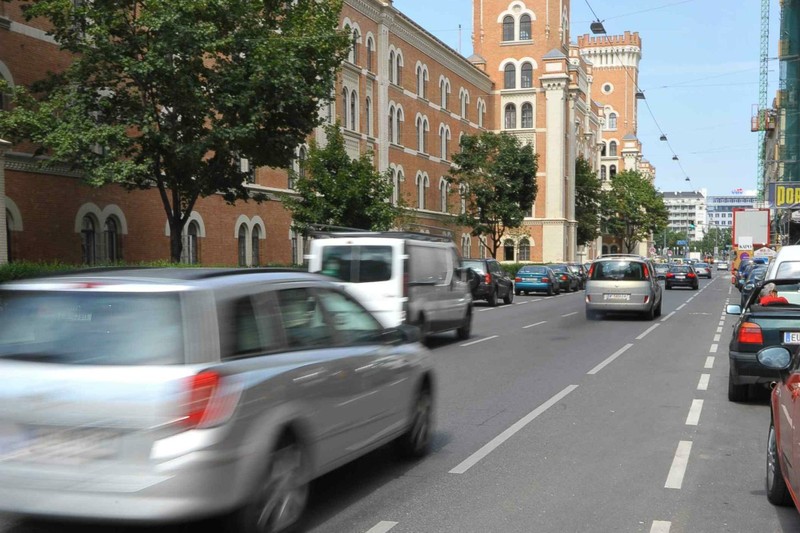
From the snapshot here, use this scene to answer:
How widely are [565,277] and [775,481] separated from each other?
40.7 metres

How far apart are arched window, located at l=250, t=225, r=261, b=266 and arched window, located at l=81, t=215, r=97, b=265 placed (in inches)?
389

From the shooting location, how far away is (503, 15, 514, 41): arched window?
235 ft

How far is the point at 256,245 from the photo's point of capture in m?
35.8

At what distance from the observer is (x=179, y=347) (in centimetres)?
462

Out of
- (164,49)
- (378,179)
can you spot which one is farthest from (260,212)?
(164,49)

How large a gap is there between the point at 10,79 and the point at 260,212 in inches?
561

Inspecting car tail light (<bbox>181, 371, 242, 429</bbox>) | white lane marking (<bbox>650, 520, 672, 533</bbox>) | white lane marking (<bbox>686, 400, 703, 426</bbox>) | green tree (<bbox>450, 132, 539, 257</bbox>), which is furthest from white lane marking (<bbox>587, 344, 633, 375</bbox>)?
green tree (<bbox>450, 132, 539, 257</bbox>)

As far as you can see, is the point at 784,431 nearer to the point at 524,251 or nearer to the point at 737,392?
the point at 737,392

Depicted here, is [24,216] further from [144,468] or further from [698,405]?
[144,468]

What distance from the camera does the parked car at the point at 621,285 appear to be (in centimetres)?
2372

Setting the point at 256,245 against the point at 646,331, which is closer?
the point at 646,331

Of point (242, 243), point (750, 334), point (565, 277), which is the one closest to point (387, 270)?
point (750, 334)

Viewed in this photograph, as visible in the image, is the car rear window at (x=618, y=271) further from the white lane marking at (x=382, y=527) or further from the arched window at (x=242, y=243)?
the white lane marking at (x=382, y=527)

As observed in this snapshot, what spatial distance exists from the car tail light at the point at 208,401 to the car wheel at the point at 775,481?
11.5ft
